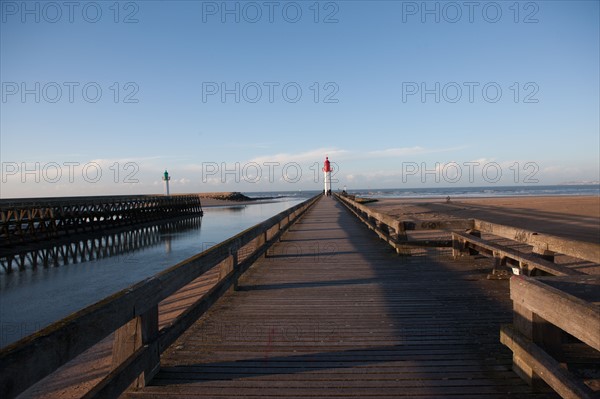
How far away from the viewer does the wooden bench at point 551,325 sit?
1955 millimetres

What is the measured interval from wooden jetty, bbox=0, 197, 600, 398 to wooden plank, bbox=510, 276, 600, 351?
0.03 ft

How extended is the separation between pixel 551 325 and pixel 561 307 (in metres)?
0.49

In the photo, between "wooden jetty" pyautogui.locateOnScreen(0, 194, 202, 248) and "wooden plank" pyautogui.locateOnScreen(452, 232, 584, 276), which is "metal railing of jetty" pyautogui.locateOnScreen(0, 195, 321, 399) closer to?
"wooden plank" pyautogui.locateOnScreen(452, 232, 584, 276)

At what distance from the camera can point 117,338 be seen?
2559 millimetres

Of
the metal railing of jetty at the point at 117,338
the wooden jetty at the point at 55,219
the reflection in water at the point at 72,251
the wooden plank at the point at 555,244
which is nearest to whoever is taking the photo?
the metal railing of jetty at the point at 117,338

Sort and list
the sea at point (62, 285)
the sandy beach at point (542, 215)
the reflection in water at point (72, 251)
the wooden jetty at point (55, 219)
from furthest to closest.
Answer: the wooden jetty at point (55, 219) < the sandy beach at point (542, 215) < the reflection in water at point (72, 251) < the sea at point (62, 285)

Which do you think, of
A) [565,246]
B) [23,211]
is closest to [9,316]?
[565,246]

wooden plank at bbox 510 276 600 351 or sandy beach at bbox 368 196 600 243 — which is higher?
wooden plank at bbox 510 276 600 351

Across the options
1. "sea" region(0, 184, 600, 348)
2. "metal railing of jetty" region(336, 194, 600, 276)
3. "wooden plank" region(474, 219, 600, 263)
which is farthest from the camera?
"sea" region(0, 184, 600, 348)

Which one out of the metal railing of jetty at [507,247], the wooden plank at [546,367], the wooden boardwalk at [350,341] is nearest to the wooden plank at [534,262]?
the metal railing of jetty at [507,247]

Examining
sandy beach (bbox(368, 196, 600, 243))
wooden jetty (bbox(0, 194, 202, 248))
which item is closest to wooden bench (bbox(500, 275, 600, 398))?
sandy beach (bbox(368, 196, 600, 243))

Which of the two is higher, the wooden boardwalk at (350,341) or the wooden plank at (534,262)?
the wooden plank at (534,262)

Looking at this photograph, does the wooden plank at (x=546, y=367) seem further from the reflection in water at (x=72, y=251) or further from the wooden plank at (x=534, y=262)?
the reflection in water at (x=72, y=251)

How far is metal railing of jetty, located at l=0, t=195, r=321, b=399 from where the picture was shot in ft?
5.09
